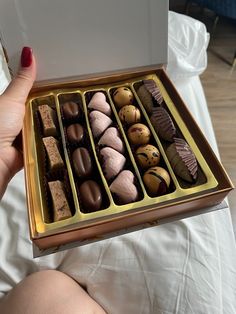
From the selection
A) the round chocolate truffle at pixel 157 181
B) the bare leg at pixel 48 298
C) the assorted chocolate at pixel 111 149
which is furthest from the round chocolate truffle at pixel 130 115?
the bare leg at pixel 48 298

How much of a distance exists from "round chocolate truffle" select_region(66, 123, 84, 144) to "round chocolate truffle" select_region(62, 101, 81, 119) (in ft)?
0.07

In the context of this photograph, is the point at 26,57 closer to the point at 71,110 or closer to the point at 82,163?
the point at 71,110

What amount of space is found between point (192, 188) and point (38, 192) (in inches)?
8.6

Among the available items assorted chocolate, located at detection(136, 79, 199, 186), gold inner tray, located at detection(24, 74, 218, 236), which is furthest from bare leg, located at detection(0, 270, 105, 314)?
assorted chocolate, located at detection(136, 79, 199, 186)

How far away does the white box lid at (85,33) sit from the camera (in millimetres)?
511

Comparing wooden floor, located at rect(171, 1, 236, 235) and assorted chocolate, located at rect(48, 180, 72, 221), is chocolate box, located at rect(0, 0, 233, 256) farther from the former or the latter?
wooden floor, located at rect(171, 1, 236, 235)

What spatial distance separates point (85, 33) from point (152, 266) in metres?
0.43

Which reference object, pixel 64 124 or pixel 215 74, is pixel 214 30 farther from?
pixel 64 124

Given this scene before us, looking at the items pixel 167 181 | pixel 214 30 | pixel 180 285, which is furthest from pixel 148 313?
pixel 214 30

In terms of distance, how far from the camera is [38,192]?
0.43m

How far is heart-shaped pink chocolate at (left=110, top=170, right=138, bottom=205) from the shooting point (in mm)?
428

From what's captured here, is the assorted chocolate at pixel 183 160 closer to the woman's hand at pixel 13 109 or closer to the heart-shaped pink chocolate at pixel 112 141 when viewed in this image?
the heart-shaped pink chocolate at pixel 112 141

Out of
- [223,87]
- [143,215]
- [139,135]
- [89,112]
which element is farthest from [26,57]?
[223,87]

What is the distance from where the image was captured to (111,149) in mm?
478
